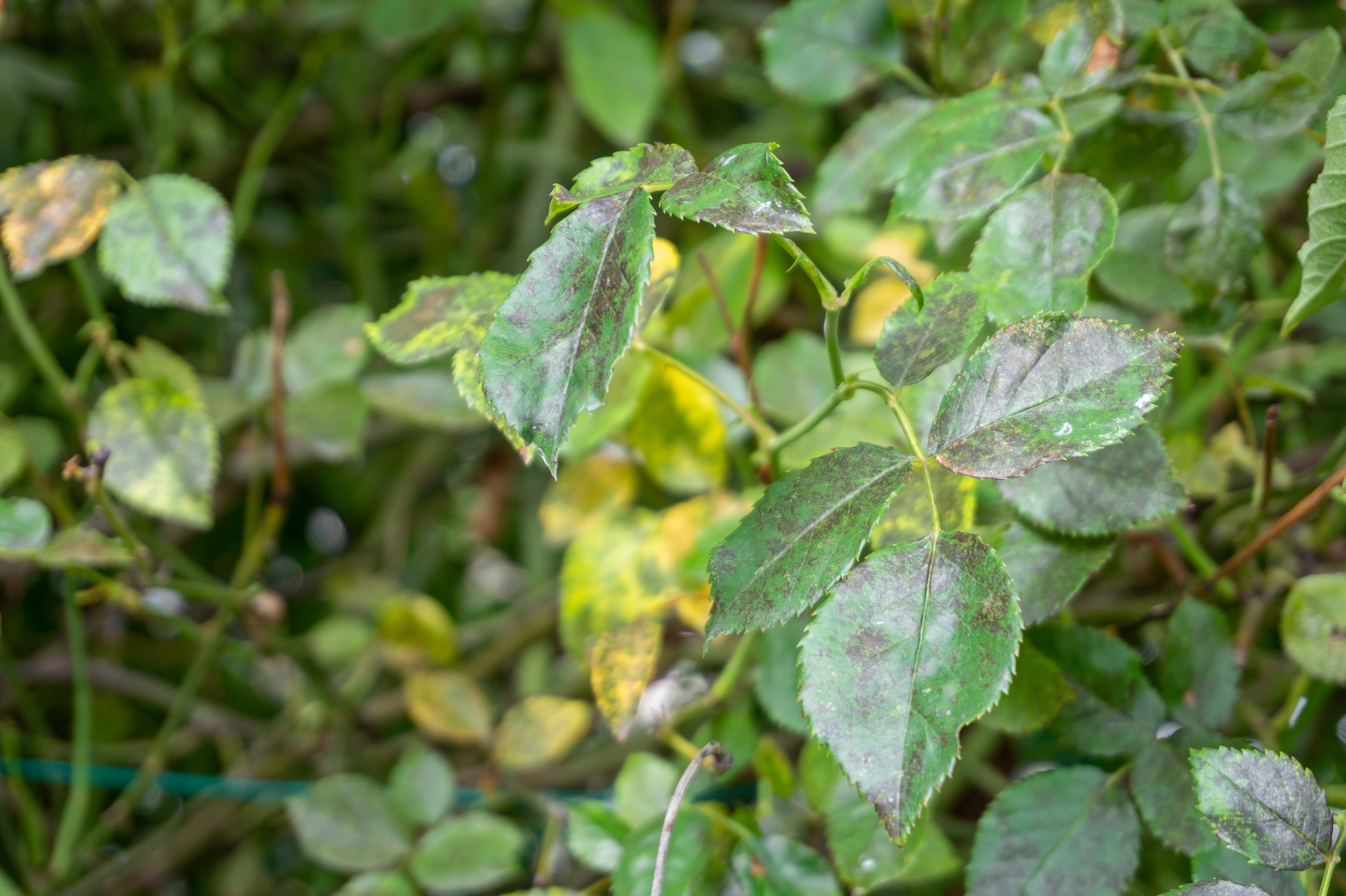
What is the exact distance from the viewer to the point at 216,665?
3.88ft

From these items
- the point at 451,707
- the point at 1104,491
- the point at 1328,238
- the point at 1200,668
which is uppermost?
the point at 1328,238

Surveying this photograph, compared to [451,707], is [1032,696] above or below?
above

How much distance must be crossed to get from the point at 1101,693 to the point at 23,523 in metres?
0.65

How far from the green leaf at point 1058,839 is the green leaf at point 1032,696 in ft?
0.10

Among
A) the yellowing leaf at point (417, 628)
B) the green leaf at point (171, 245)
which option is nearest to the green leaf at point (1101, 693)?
the green leaf at point (171, 245)

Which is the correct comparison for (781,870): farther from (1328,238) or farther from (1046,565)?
(1328,238)

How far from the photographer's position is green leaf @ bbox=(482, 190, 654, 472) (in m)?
0.31

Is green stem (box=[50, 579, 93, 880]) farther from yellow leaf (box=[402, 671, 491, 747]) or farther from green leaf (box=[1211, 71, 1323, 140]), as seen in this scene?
green leaf (box=[1211, 71, 1323, 140])

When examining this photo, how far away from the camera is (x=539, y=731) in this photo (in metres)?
0.79

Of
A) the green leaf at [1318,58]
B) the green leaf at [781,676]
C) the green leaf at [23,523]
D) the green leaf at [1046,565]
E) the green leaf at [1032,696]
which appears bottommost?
the green leaf at [781,676]

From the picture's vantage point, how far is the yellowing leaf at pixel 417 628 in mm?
894

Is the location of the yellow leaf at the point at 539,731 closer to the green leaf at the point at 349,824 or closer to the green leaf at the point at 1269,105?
the green leaf at the point at 349,824

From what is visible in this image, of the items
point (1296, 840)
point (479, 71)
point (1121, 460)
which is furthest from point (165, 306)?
point (1296, 840)

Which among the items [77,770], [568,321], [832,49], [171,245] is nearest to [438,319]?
[568,321]
